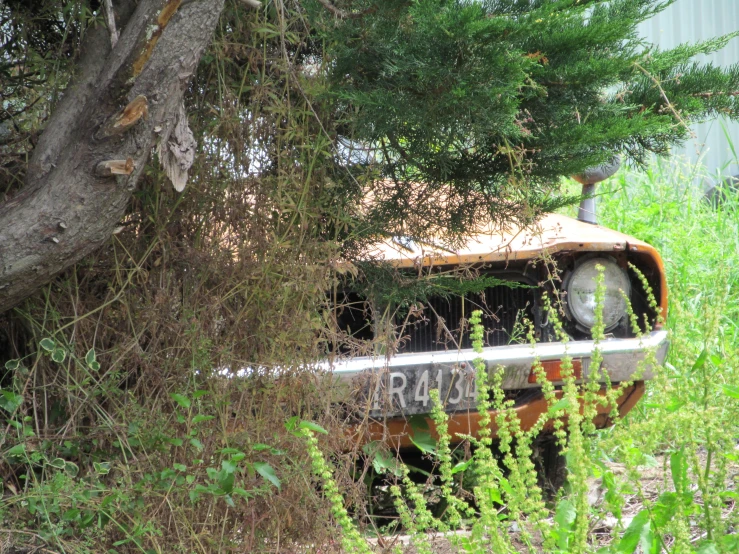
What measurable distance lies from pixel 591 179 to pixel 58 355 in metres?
2.16

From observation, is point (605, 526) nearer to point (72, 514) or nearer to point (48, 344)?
point (72, 514)

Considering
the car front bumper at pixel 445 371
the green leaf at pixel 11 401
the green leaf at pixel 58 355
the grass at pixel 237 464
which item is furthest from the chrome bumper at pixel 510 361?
the green leaf at pixel 11 401

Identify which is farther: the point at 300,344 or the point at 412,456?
the point at 412,456

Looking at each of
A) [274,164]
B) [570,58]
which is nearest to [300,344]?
[274,164]

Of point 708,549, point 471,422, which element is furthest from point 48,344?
point 708,549

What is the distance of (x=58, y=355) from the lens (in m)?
2.00

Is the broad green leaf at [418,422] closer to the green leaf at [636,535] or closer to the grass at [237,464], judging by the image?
the grass at [237,464]

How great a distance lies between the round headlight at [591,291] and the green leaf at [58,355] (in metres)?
1.79

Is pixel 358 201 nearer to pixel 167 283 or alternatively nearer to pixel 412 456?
pixel 167 283

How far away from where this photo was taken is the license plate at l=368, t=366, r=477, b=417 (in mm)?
2582

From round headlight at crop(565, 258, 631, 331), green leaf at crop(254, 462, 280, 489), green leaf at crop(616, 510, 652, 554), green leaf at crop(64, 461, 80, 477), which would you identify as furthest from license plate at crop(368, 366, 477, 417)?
green leaf at crop(64, 461, 80, 477)

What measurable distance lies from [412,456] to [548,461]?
579 mm

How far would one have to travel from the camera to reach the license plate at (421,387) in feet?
8.47

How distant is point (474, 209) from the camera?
2.41 metres
